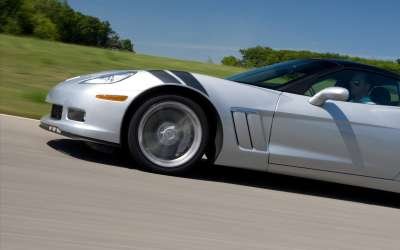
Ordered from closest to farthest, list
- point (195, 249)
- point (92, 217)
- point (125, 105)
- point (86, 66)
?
point (195, 249), point (92, 217), point (125, 105), point (86, 66)

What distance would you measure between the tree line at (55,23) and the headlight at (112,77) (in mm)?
45556

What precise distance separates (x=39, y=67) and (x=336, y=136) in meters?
9.47

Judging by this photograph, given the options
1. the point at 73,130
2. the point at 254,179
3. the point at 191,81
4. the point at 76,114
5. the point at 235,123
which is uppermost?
the point at 191,81

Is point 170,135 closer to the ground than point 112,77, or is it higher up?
closer to the ground

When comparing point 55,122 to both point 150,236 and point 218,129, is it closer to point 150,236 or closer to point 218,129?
point 218,129

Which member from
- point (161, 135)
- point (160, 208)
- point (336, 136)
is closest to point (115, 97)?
point (161, 135)

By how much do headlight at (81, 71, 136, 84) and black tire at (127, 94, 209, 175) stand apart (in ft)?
0.99

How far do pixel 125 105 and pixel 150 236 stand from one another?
1.58 meters

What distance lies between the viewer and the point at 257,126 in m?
4.95

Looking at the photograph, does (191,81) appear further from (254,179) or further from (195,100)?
(254,179)

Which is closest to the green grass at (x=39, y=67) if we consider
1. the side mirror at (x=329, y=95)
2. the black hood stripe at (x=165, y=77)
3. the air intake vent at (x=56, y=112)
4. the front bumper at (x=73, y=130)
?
the air intake vent at (x=56, y=112)

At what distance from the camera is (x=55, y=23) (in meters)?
92.7

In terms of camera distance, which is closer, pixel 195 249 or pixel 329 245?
pixel 195 249

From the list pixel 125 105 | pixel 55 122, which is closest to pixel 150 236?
pixel 125 105
